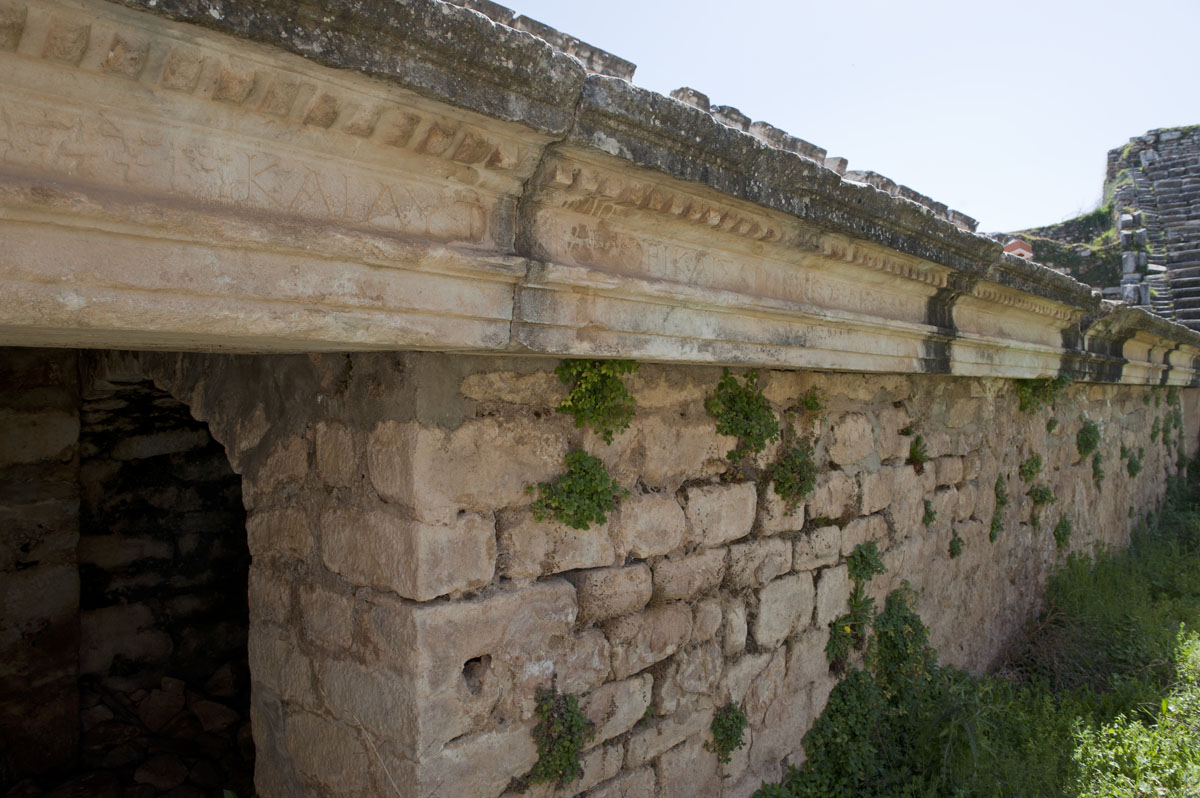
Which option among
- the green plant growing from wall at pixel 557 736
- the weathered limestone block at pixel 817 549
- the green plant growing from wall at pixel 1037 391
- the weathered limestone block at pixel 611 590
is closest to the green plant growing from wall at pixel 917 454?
the weathered limestone block at pixel 817 549

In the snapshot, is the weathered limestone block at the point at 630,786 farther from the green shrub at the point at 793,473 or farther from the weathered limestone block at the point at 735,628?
the green shrub at the point at 793,473

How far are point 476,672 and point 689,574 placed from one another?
0.85 m

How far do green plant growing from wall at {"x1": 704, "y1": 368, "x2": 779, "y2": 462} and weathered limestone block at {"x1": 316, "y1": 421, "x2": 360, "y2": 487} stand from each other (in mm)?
1213

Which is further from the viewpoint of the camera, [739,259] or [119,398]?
[119,398]

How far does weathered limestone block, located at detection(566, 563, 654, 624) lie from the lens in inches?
89.8

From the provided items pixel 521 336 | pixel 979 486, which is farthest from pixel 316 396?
pixel 979 486

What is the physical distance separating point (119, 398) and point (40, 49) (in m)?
3.07

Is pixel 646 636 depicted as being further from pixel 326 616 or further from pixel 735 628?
pixel 326 616

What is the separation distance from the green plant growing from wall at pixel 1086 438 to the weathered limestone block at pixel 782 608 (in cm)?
413

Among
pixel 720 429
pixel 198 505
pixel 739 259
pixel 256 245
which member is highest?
pixel 739 259

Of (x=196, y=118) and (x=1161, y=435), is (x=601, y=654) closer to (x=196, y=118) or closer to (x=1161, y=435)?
(x=196, y=118)

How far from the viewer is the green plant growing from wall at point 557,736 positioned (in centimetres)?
216

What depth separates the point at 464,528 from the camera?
6.57 feet

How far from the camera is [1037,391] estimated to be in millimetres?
5176
